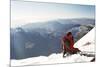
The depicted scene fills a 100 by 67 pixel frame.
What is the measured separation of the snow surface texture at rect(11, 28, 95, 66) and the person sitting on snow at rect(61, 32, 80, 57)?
58mm

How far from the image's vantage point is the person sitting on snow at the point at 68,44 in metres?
2.36

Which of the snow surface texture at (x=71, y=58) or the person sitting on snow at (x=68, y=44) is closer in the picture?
the snow surface texture at (x=71, y=58)

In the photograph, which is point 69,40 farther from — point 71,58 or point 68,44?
point 71,58

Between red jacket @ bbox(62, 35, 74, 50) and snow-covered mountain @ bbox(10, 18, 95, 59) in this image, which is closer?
snow-covered mountain @ bbox(10, 18, 95, 59)

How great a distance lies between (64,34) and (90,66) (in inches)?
22.7

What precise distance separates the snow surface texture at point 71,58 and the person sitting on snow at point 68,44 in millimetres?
58

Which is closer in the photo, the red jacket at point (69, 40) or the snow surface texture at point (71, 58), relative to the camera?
the snow surface texture at point (71, 58)

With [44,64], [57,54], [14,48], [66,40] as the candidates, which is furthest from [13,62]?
[66,40]

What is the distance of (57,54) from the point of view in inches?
91.3

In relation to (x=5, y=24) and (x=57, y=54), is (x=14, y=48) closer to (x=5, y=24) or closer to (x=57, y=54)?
(x=5, y=24)

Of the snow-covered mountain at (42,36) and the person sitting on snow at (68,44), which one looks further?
the person sitting on snow at (68,44)

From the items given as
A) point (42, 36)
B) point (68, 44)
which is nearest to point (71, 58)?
point (68, 44)

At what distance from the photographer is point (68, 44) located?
7.86 feet

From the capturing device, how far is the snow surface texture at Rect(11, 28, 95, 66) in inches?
85.4
